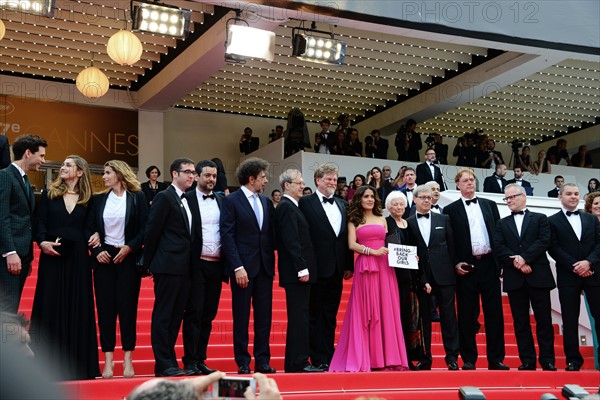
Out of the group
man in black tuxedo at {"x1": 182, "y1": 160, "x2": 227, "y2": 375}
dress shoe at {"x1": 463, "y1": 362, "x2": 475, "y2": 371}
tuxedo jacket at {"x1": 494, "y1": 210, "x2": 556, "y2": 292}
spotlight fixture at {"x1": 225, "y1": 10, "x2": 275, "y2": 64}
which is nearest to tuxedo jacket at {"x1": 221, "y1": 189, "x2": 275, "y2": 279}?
man in black tuxedo at {"x1": 182, "y1": 160, "x2": 227, "y2": 375}

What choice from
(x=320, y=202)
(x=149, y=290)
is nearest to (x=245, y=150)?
(x=149, y=290)

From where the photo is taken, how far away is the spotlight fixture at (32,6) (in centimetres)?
786

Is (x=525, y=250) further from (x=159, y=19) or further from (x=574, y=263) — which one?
(x=159, y=19)

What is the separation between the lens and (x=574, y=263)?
21.6 ft

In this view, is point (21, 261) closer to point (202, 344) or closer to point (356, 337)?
point (202, 344)

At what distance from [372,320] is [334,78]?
410 inches

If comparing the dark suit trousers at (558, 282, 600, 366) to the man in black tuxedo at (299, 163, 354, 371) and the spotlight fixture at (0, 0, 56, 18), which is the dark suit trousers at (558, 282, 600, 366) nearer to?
the man in black tuxedo at (299, 163, 354, 371)

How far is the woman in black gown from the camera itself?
5160 mm

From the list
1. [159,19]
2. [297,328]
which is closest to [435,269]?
[297,328]

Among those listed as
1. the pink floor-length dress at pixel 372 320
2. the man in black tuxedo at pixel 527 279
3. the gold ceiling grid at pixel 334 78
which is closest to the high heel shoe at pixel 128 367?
the pink floor-length dress at pixel 372 320

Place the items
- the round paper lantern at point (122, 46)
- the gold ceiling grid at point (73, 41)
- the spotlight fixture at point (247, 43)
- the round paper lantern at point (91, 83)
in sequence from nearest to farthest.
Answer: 1. the spotlight fixture at point (247, 43)
2. the round paper lantern at point (122, 46)
3. the gold ceiling grid at point (73, 41)
4. the round paper lantern at point (91, 83)

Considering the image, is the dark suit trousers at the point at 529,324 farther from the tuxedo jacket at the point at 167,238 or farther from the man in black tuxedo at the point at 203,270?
the tuxedo jacket at the point at 167,238

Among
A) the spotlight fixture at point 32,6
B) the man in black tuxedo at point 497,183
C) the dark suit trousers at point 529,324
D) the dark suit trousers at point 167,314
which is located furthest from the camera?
the man in black tuxedo at point 497,183

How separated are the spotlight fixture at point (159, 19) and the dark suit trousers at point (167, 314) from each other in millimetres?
4467
